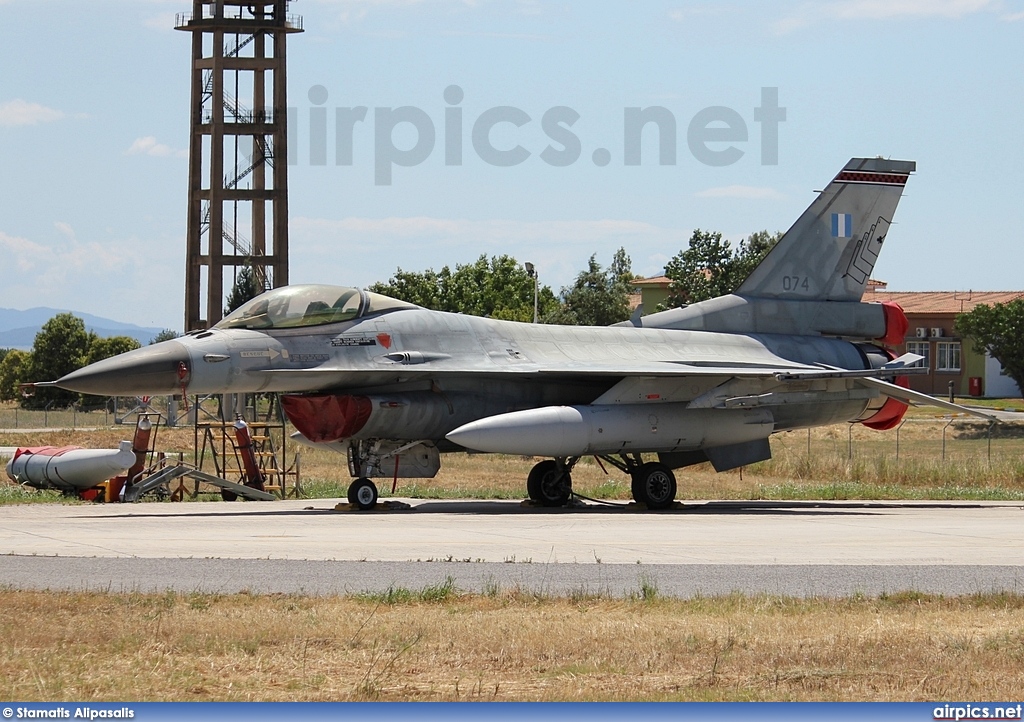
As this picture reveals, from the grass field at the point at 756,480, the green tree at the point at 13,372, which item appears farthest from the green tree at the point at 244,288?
the green tree at the point at 13,372

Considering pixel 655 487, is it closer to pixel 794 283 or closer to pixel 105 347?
pixel 794 283

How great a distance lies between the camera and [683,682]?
6.83 m

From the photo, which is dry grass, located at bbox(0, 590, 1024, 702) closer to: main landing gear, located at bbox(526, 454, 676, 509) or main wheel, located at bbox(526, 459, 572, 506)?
main landing gear, located at bbox(526, 454, 676, 509)

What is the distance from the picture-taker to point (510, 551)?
12750mm

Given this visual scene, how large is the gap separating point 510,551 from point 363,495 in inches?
237

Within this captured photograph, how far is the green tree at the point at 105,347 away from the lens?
82.6 m

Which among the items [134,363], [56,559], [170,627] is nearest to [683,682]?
[170,627]

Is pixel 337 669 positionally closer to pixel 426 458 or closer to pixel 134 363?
pixel 134 363

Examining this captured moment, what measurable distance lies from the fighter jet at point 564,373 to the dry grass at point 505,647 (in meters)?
8.14

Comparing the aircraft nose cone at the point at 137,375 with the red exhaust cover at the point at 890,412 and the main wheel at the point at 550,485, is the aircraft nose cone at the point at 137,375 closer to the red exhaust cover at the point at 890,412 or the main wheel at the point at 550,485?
the main wheel at the point at 550,485

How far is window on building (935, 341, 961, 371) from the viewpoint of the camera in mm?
77000

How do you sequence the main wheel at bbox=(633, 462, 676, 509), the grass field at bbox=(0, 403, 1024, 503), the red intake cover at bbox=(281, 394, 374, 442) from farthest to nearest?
the grass field at bbox=(0, 403, 1024, 503), the main wheel at bbox=(633, 462, 676, 509), the red intake cover at bbox=(281, 394, 374, 442)

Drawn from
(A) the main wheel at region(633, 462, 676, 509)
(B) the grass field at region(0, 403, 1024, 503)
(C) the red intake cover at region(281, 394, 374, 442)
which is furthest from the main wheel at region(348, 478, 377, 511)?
(A) the main wheel at region(633, 462, 676, 509)

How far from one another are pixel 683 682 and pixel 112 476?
15815 millimetres
